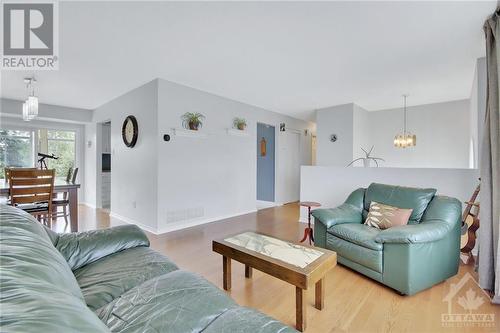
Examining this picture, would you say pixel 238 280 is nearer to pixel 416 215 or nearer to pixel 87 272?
pixel 87 272

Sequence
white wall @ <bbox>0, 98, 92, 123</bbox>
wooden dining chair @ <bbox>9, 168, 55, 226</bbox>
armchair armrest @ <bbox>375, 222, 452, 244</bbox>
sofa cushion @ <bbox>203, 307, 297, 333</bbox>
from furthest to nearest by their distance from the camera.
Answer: white wall @ <bbox>0, 98, 92, 123</bbox> < wooden dining chair @ <bbox>9, 168, 55, 226</bbox> < armchair armrest @ <bbox>375, 222, 452, 244</bbox> < sofa cushion @ <bbox>203, 307, 297, 333</bbox>

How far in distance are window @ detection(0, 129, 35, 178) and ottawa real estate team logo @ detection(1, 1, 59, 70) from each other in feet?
9.36

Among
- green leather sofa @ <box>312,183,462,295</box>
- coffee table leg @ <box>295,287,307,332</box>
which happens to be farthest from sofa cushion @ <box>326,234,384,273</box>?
coffee table leg @ <box>295,287,307,332</box>

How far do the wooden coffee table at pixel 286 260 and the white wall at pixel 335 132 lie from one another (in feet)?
12.1

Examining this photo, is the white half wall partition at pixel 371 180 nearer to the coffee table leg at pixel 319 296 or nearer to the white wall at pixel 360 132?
the white wall at pixel 360 132

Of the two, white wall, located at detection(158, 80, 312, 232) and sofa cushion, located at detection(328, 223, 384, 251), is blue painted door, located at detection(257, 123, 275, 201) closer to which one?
white wall, located at detection(158, 80, 312, 232)

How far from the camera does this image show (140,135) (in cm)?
402

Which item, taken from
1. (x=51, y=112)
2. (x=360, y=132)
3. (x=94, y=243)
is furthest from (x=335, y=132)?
(x=51, y=112)

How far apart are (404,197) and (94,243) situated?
293cm

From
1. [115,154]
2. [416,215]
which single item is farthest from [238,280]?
[115,154]

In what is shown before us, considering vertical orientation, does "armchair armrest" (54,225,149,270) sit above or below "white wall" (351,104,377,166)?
below

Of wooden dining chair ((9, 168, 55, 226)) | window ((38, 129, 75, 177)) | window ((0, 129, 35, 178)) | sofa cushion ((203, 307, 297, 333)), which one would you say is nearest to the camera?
sofa cushion ((203, 307, 297, 333))

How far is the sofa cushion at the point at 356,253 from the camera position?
7.04ft

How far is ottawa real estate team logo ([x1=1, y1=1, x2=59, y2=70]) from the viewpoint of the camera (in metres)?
2.01
